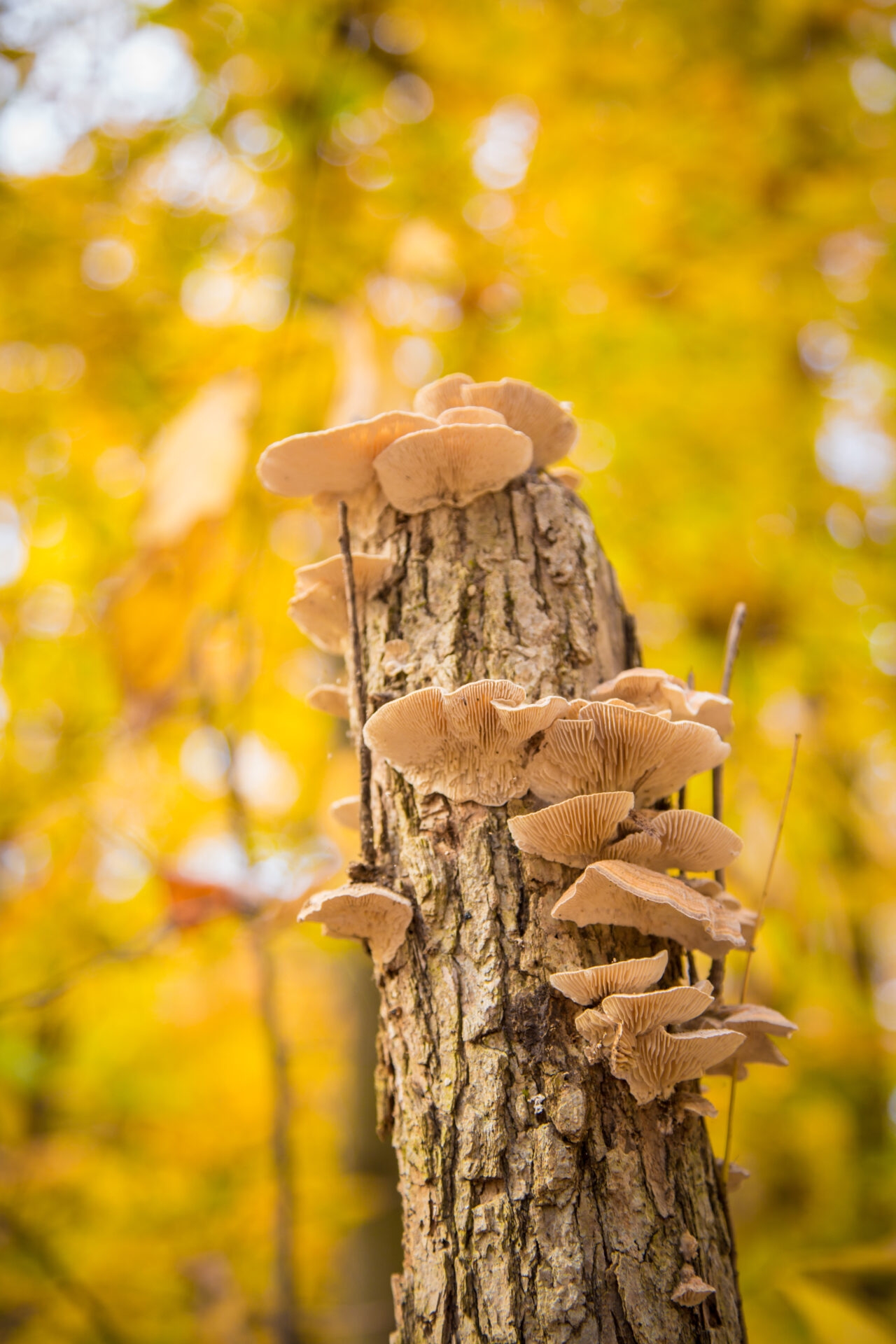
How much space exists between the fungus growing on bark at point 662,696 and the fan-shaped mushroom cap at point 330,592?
2.13ft

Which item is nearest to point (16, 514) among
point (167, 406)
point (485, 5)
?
point (167, 406)

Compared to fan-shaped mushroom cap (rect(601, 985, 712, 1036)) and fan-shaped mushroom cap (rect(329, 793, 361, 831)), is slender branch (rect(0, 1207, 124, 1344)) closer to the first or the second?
fan-shaped mushroom cap (rect(329, 793, 361, 831))

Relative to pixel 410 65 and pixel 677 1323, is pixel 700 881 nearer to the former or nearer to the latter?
pixel 677 1323

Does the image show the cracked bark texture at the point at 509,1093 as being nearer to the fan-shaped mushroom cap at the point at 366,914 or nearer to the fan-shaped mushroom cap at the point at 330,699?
the fan-shaped mushroom cap at the point at 366,914

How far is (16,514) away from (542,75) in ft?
15.9

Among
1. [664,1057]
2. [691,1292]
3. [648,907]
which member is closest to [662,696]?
[648,907]

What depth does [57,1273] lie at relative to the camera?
4.80m

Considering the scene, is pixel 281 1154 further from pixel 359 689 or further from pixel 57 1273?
pixel 57 1273

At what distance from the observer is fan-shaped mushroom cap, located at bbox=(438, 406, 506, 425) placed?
6.14 ft

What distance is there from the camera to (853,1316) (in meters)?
2.81

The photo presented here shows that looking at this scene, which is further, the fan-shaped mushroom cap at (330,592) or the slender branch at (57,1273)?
the slender branch at (57,1273)

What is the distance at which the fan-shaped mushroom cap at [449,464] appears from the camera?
1.82 metres

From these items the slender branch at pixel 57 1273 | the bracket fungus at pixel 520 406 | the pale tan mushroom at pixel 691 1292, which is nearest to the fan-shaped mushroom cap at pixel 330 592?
the bracket fungus at pixel 520 406

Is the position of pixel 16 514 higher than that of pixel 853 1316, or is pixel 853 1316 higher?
pixel 16 514
